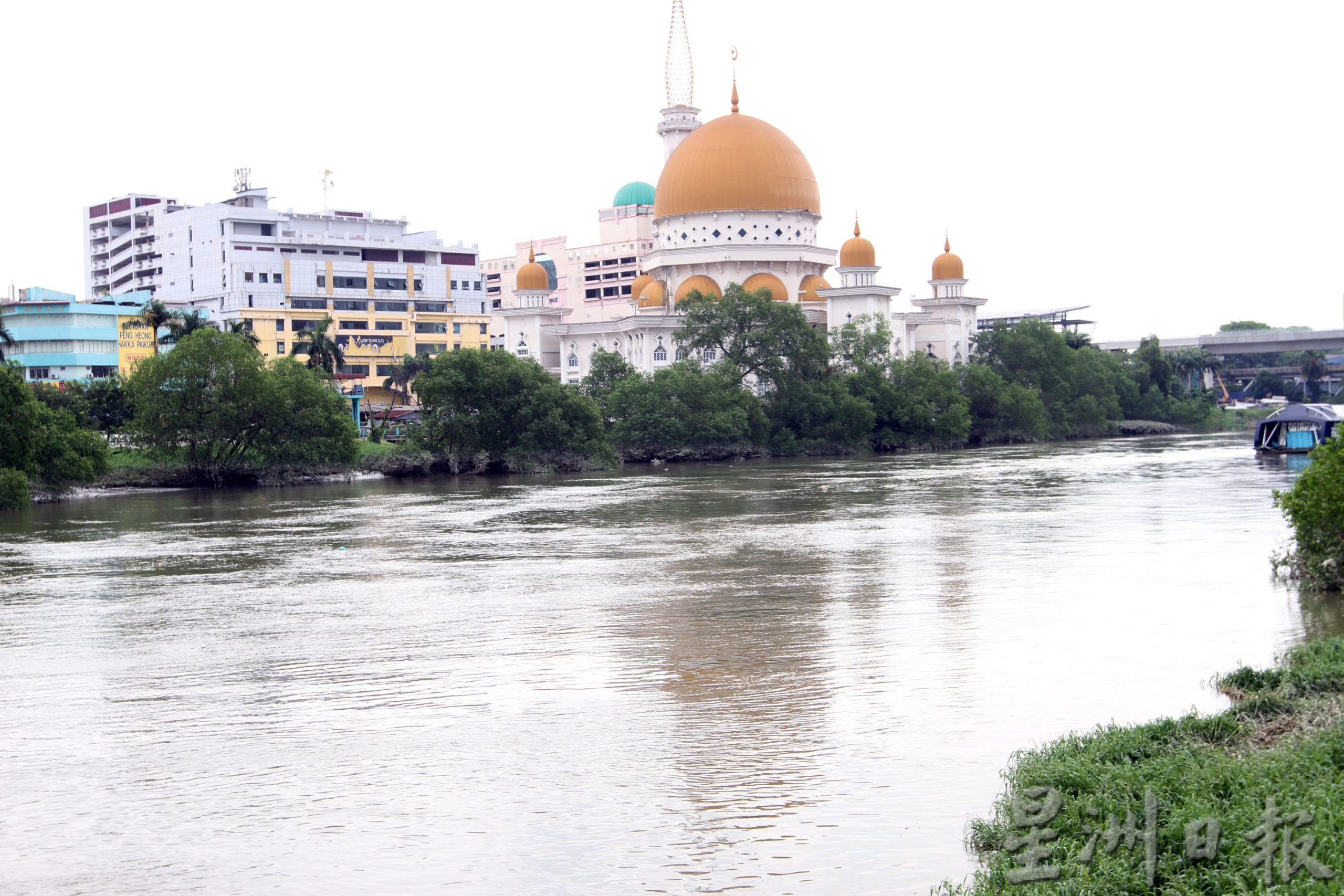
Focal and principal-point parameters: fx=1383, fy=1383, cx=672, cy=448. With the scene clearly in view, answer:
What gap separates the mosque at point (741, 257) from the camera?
66.1 meters

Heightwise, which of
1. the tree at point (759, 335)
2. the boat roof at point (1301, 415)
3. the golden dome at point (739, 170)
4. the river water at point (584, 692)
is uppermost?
the golden dome at point (739, 170)

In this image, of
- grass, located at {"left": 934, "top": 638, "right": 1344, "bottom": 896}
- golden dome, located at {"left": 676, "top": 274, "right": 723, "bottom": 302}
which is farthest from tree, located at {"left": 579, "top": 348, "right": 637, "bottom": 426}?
grass, located at {"left": 934, "top": 638, "right": 1344, "bottom": 896}

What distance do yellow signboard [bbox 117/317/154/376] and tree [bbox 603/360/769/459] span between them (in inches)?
1113

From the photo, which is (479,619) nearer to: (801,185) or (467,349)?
(467,349)

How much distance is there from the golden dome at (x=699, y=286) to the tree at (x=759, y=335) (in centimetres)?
972

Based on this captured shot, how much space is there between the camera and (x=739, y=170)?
6600cm

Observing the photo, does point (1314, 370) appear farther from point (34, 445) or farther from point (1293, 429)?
point (34, 445)

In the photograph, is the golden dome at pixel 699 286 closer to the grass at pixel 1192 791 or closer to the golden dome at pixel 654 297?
the golden dome at pixel 654 297

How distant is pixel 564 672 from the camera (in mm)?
11172

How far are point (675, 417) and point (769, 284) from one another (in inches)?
708

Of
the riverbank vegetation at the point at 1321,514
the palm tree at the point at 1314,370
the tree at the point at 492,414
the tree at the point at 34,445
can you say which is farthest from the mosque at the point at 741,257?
the riverbank vegetation at the point at 1321,514

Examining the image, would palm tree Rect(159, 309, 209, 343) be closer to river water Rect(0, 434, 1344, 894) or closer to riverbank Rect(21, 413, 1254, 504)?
riverbank Rect(21, 413, 1254, 504)

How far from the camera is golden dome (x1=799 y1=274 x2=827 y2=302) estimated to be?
69.0 metres

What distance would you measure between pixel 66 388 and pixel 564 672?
43338 millimetres
